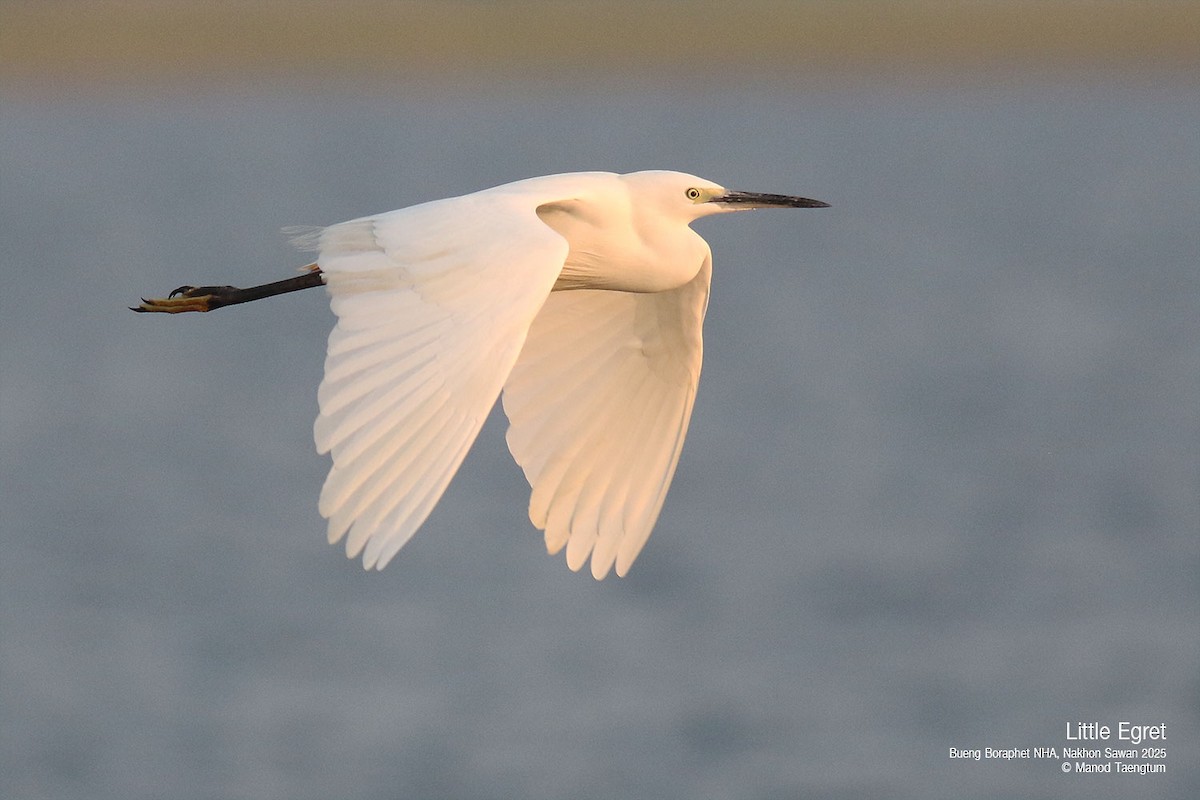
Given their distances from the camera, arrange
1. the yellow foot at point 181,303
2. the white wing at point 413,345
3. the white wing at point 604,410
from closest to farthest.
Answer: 1. the white wing at point 413,345
2. the white wing at point 604,410
3. the yellow foot at point 181,303

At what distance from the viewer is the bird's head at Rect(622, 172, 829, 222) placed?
7648 mm

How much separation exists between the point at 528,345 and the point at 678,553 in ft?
22.2

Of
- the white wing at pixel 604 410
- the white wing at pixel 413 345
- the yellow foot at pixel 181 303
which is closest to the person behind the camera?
the white wing at pixel 413 345

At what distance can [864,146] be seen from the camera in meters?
37.8

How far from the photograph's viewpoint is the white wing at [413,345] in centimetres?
552

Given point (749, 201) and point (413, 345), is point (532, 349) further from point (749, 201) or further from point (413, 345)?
point (413, 345)

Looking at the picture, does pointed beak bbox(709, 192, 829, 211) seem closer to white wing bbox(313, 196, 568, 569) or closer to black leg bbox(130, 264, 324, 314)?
white wing bbox(313, 196, 568, 569)

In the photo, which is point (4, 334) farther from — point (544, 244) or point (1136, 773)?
point (544, 244)

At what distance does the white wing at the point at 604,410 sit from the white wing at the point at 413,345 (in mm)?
1384

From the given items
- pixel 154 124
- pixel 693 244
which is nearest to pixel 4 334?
pixel 693 244

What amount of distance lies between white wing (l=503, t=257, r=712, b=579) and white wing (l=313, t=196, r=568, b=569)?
1.38 meters

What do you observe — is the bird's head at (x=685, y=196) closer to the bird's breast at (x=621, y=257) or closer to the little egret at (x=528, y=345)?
the little egret at (x=528, y=345)

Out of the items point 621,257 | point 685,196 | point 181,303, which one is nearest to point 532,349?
point 621,257

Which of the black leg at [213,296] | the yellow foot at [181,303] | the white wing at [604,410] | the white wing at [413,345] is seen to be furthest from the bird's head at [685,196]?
the yellow foot at [181,303]
